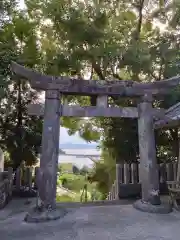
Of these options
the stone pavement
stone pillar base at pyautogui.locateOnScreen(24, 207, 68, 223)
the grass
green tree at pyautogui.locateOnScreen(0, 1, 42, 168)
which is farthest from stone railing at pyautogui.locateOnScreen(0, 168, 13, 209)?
the grass

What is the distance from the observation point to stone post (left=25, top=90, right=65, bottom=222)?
18.7 feet

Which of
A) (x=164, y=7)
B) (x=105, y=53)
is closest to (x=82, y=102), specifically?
(x=105, y=53)

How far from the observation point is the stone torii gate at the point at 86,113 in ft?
19.1

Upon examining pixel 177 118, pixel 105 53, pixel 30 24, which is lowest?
pixel 177 118

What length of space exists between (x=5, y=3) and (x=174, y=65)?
5.80 metres

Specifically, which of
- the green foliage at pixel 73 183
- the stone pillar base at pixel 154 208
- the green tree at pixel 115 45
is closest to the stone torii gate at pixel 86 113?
the stone pillar base at pixel 154 208

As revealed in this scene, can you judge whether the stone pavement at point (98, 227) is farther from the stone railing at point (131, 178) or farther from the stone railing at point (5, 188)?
the stone railing at point (131, 178)

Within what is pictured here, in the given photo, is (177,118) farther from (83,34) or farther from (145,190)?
(83,34)

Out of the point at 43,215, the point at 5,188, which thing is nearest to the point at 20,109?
the point at 5,188

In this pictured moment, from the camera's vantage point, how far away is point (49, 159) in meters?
5.85

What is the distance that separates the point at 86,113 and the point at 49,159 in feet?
4.78

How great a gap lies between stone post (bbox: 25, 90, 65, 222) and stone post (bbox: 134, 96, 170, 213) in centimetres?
210

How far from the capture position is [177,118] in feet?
19.7

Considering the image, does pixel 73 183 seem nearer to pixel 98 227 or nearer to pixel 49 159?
pixel 49 159
